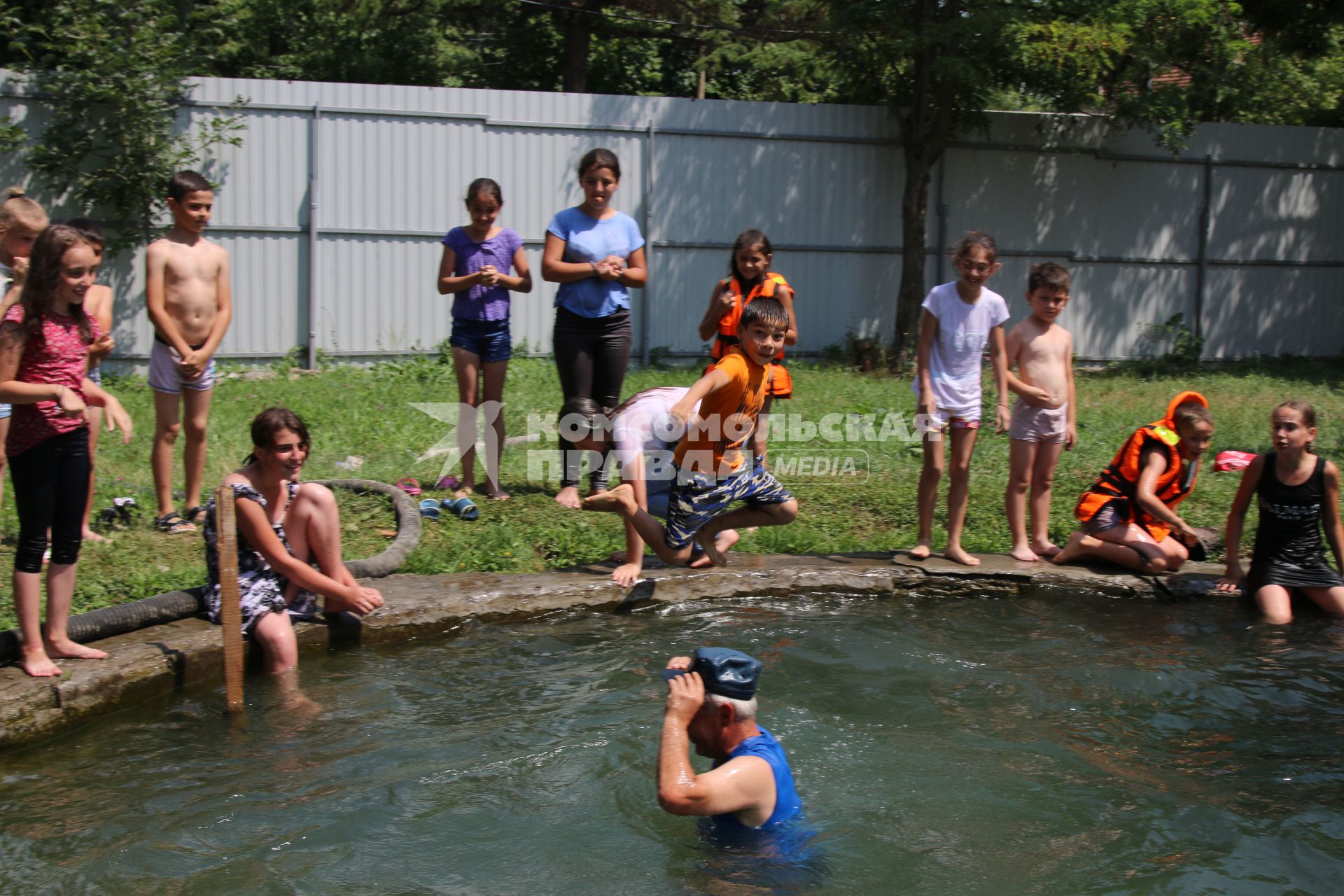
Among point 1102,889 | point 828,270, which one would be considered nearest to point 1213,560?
point 1102,889

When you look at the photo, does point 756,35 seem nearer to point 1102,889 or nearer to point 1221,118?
point 1221,118

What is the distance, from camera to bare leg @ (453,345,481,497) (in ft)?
25.1

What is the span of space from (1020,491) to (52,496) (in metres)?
4.94

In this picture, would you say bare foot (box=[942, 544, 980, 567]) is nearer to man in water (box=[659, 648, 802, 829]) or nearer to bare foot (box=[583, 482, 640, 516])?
bare foot (box=[583, 482, 640, 516])

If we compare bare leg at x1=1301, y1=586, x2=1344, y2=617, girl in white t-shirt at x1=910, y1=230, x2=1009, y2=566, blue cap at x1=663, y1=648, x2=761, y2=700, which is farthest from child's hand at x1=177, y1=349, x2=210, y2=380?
bare leg at x1=1301, y1=586, x2=1344, y2=617

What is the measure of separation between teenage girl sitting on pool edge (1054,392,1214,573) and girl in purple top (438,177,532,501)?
11.6 feet

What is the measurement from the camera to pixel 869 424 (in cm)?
1026

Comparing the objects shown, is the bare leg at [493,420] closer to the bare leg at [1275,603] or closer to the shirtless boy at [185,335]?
the shirtless boy at [185,335]

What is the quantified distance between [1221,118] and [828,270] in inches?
241

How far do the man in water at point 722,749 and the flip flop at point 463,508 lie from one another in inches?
144

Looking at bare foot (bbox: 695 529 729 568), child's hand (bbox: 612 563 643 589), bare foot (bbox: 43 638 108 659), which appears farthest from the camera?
bare foot (bbox: 695 529 729 568)

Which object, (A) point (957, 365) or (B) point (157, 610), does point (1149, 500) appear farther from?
(B) point (157, 610)

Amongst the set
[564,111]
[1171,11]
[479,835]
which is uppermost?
[1171,11]

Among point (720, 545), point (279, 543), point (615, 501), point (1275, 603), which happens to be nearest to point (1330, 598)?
point (1275, 603)
